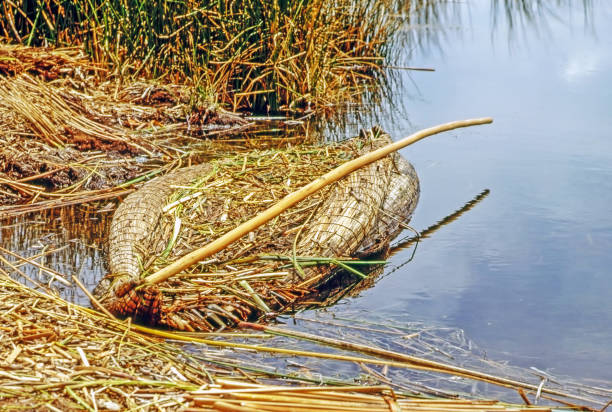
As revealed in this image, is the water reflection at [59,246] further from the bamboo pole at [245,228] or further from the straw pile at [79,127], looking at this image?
the bamboo pole at [245,228]

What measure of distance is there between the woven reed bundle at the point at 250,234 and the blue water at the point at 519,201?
0.96ft

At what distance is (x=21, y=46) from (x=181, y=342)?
18.9 ft

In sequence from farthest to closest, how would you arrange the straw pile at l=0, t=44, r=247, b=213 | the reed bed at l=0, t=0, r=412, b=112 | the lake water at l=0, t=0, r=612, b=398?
the reed bed at l=0, t=0, r=412, b=112, the straw pile at l=0, t=44, r=247, b=213, the lake water at l=0, t=0, r=612, b=398

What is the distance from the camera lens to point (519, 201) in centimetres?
558

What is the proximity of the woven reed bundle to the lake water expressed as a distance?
8.8 inches

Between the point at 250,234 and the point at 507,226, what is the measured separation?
1.80 meters

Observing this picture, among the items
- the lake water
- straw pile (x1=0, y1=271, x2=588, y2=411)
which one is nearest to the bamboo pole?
straw pile (x1=0, y1=271, x2=588, y2=411)

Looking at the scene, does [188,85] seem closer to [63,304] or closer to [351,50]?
[351,50]

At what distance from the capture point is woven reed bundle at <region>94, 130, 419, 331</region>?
360 centimetres

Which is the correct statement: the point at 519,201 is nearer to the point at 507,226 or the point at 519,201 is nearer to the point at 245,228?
the point at 507,226

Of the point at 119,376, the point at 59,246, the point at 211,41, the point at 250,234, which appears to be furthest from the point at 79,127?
the point at 119,376

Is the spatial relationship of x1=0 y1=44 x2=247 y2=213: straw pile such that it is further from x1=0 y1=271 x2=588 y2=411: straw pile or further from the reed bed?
x1=0 y1=271 x2=588 y2=411: straw pile

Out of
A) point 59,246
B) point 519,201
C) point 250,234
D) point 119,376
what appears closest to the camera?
point 119,376

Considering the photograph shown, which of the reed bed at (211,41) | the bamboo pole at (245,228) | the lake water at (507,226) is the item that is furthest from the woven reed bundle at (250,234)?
the reed bed at (211,41)
